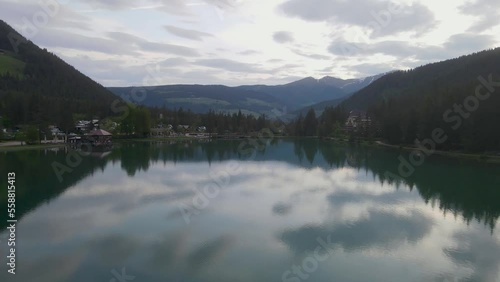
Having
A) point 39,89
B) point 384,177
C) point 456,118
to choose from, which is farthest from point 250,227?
point 39,89

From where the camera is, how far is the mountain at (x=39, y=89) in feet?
202

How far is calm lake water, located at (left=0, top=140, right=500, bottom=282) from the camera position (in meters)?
10.6

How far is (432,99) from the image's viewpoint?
4909cm

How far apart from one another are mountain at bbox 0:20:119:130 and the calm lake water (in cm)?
3742

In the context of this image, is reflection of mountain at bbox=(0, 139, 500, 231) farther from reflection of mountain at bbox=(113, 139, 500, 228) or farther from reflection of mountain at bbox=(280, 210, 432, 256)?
reflection of mountain at bbox=(280, 210, 432, 256)

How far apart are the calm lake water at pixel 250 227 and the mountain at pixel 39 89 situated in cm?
3742

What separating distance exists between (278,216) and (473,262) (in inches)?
298

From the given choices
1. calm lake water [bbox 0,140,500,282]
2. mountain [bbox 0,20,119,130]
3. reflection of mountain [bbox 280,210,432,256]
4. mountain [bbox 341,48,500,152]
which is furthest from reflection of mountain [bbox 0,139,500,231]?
mountain [bbox 0,20,119,130]

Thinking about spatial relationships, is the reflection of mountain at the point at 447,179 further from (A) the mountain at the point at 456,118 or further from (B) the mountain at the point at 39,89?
(B) the mountain at the point at 39,89

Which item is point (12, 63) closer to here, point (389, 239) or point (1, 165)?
point (1, 165)

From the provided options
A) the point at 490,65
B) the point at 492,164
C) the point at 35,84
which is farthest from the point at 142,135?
the point at 490,65

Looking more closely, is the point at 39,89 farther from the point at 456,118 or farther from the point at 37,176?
the point at 456,118

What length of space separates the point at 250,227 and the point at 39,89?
9518 cm

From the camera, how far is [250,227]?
1486 cm
